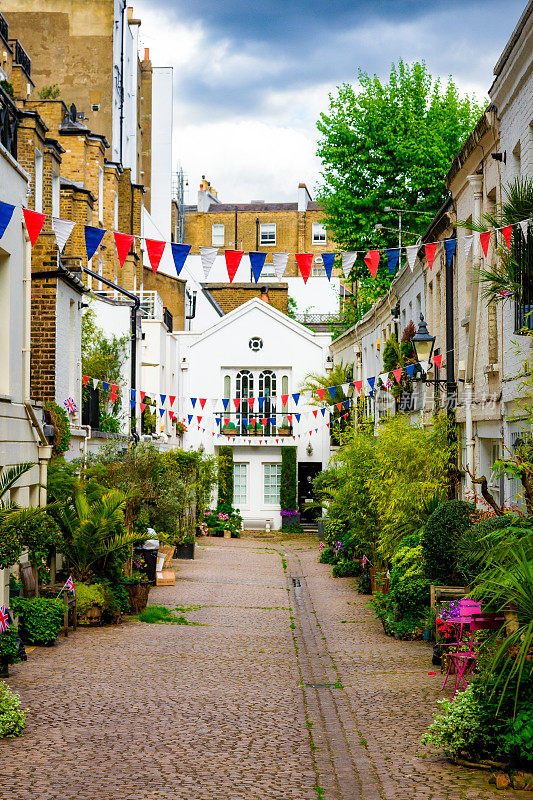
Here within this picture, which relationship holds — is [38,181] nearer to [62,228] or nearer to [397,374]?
[397,374]

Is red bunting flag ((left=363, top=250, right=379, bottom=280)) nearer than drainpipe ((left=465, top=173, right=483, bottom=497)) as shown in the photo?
Yes

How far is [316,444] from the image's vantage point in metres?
40.5

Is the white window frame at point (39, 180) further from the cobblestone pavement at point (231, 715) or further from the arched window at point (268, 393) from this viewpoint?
the arched window at point (268, 393)

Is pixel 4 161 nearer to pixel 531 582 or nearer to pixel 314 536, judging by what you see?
pixel 531 582

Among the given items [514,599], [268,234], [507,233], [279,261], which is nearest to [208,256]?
[279,261]

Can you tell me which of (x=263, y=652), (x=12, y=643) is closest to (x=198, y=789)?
(x=12, y=643)

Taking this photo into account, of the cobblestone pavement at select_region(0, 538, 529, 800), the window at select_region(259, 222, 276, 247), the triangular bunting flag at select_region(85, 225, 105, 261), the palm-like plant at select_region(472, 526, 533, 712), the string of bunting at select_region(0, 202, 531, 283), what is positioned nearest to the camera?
the palm-like plant at select_region(472, 526, 533, 712)

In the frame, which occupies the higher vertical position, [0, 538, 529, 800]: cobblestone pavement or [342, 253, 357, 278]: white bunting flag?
[342, 253, 357, 278]: white bunting flag

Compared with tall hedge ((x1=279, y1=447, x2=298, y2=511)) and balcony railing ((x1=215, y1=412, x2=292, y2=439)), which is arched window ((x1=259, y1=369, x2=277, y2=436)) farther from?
tall hedge ((x1=279, y1=447, x2=298, y2=511))

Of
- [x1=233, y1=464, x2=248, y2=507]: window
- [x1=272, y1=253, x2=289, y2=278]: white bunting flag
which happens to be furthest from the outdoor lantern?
[x1=233, y1=464, x2=248, y2=507]: window

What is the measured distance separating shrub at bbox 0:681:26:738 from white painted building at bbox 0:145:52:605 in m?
3.68

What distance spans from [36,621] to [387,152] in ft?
81.8

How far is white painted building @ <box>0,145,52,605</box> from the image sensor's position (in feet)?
41.8

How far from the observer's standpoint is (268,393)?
1625 inches
